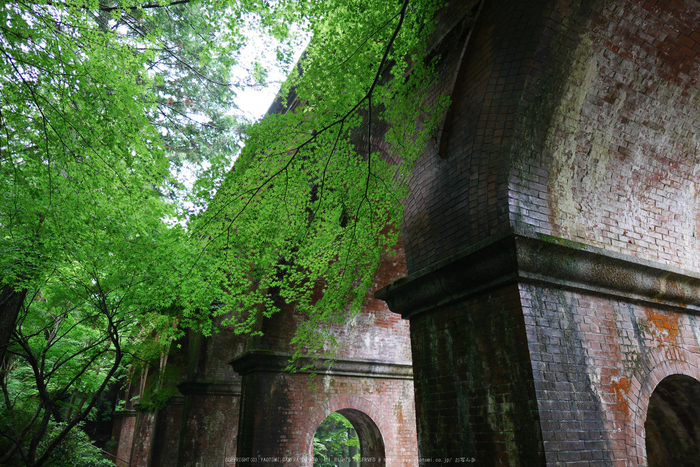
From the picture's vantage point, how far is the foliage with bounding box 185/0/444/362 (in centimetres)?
443

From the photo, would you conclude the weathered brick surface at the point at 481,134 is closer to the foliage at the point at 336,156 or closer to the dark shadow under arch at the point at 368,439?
the foliage at the point at 336,156

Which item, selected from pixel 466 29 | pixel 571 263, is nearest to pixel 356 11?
pixel 466 29

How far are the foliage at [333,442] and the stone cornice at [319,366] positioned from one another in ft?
35.1

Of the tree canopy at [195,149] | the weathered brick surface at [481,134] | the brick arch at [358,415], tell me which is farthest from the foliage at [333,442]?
the weathered brick surface at [481,134]

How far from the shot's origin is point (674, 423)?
4449 mm

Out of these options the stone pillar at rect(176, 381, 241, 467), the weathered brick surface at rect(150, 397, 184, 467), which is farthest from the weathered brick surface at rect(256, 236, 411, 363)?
the weathered brick surface at rect(150, 397, 184, 467)

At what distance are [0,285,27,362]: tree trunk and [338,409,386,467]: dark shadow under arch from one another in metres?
6.15

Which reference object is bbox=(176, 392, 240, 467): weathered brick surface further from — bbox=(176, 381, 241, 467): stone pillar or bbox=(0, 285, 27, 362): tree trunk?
bbox=(0, 285, 27, 362): tree trunk

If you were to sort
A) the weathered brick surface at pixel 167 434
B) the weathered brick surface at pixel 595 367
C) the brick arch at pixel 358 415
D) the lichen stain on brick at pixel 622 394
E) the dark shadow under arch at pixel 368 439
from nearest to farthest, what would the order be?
the weathered brick surface at pixel 595 367
the lichen stain on brick at pixel 622 394
the brick arch at pixel 358 415
the dark shadow under arch at pixel 368 439
the weathered brick surface at pixel 167 434

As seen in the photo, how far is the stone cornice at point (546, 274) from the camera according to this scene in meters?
3.51

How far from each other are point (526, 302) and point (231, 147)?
23.1 ft

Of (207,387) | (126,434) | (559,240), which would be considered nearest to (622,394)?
(559,240)

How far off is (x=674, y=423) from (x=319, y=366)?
19.4 ft

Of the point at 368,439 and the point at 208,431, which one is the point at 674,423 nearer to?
the point at 368,439
